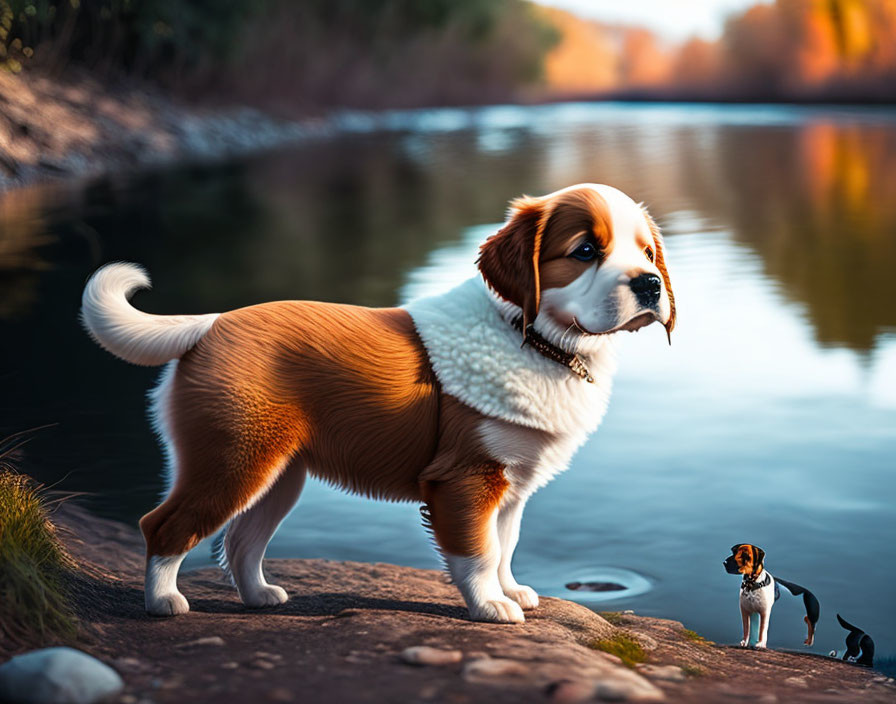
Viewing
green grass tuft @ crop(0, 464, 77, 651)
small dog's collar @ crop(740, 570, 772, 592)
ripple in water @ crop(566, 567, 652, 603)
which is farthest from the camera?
ripple in water @ crop(566, 567, 652, 603)

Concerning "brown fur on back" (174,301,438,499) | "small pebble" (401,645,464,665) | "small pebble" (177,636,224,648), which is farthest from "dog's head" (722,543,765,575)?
"small pebble" (177,636,224,648)

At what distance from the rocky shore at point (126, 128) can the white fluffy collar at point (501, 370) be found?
1326cm

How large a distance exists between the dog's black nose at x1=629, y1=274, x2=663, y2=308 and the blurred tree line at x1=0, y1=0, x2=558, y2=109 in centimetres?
620

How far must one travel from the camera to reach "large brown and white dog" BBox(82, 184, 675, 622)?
4086 millimetres

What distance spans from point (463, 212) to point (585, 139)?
19.5m

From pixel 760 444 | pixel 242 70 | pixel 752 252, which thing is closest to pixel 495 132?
pixel 242 70

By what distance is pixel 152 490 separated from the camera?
634cm

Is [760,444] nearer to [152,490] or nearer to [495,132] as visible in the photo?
[152,490]

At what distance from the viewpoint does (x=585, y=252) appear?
406 cm

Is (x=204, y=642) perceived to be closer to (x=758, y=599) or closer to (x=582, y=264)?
(x=582, y=264)

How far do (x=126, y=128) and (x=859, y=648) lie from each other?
27.7 m

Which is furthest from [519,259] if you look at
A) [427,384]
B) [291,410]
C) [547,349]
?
[291,410]

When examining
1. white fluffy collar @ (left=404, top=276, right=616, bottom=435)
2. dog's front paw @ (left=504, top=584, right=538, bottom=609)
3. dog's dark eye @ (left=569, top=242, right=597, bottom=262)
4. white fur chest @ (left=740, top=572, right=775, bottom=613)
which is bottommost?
dog's front paw @ (left=504, top=584, right=538, bottom=609)

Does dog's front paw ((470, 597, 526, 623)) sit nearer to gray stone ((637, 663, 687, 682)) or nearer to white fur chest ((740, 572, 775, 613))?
gray stone ((637, 663, 687, 682))
